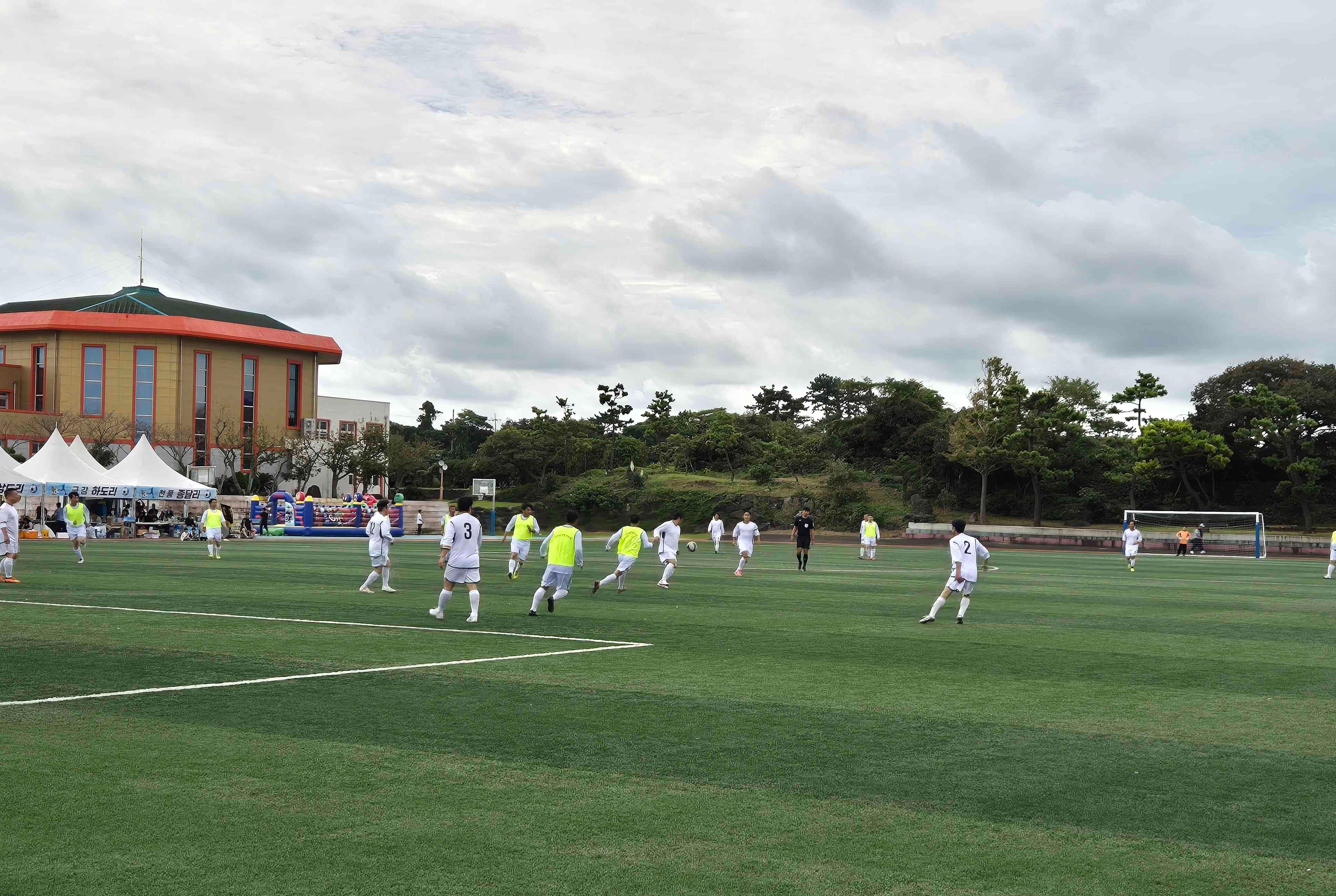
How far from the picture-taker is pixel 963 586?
674 inches

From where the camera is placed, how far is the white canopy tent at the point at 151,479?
47.4 m

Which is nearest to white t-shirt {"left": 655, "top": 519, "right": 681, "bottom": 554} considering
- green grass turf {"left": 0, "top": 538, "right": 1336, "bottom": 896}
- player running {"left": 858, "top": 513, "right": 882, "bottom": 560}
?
green grass turf {"left": 0, "top": 538, "right": 1336, "bottom": 896}

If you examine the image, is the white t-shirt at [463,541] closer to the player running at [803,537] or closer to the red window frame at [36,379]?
the player running at [803,537]

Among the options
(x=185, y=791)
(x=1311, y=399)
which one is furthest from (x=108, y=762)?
(x=1311, y=399)

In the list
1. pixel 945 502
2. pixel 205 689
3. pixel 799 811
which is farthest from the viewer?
pixel 945 502

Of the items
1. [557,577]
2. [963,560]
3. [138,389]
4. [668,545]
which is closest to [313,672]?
[557,577]

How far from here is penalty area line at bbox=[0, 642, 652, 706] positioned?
971cm

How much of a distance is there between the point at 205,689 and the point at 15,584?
550 inches

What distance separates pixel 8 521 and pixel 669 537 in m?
12.6

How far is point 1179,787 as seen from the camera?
7.36 meters

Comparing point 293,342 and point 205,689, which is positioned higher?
point 293,342

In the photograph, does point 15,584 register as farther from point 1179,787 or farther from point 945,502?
point 945,502

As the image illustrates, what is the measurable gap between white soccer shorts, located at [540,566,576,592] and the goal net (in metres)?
32.2

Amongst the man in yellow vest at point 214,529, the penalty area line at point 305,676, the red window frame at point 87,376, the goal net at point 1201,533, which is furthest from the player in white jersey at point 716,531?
the red window frame at point 87,376
